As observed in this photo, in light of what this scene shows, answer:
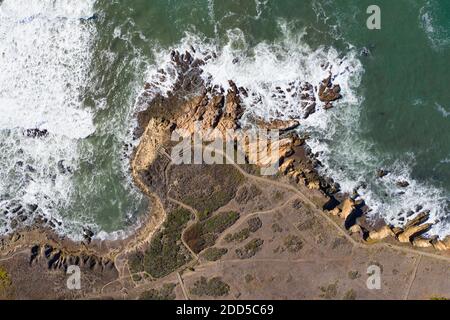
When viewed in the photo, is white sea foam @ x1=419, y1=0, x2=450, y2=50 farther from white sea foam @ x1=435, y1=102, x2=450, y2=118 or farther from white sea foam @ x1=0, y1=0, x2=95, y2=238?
white sea foam @ x1=0, y1=0, x2=95, y2=238

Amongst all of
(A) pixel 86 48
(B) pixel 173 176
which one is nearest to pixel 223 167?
(B) pixel 173 176

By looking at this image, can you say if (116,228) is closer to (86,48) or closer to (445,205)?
(86,48)

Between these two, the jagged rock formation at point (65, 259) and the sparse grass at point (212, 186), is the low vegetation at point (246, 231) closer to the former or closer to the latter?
the sparse grass at point (212, 186)

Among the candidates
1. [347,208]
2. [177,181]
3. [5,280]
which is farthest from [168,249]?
[347,208]

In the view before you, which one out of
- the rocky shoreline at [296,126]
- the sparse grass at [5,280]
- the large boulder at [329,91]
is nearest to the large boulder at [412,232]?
the rocky shoreline at [296,126]

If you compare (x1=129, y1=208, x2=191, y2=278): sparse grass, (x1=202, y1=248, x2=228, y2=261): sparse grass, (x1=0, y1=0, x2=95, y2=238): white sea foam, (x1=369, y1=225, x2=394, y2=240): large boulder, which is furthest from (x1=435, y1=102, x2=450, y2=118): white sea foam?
(x1=0, y1=0, x2=95, y2=238): white sea foam

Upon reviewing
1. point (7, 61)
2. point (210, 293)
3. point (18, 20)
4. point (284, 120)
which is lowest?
point (210, 293)
